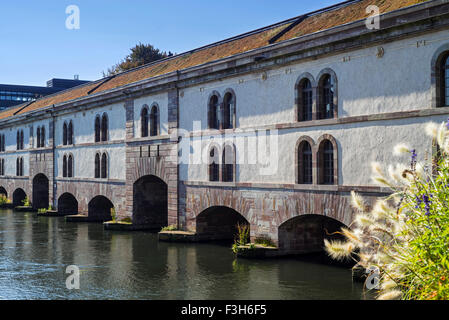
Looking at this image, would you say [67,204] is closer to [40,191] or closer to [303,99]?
[40,191]

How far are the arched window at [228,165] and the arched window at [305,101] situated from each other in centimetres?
404

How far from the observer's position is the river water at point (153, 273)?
1428cm

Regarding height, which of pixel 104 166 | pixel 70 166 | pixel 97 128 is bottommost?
pixel 104 166

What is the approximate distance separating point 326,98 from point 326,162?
209cm

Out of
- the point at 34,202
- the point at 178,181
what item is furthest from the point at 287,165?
the point at 34,202

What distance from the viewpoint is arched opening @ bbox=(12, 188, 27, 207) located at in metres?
46.3

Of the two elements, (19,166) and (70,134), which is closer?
(70,134)

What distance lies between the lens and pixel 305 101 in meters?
18.0

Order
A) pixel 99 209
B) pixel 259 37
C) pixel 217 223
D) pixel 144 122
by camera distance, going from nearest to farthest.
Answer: pixel 259 37 < pixel 217 223 < pixel 144 122 < pixel 99 209

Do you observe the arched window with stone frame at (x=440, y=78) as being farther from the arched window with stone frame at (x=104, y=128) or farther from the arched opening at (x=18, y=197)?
the arched opening at (x=18, y=197)

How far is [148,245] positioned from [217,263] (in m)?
5.53

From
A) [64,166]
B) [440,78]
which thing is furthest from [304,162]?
[64,166]

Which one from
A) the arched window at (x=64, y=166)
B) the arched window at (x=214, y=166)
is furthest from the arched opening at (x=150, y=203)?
the arched window at (x=64, y=166)

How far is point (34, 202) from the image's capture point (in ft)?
137
